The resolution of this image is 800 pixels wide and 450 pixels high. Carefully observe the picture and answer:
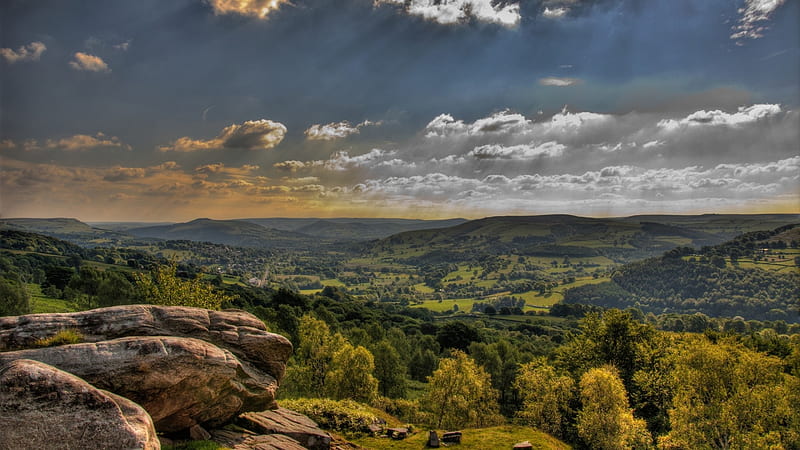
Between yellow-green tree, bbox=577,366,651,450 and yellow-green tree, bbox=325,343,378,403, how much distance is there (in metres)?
26.5

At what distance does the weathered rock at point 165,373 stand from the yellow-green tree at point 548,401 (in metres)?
36.7

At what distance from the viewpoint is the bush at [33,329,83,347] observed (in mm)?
18812

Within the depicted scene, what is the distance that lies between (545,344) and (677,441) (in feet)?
369

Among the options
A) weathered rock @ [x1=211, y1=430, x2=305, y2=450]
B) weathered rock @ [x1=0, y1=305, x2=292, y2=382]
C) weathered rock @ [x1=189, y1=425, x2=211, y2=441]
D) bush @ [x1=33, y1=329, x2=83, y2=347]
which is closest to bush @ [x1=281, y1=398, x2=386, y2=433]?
weathered rock @ [x1=0, y1=305, x2=292, y2=382]

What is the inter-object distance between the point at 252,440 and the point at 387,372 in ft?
160

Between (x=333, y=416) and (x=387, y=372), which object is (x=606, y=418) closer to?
(x=333, y=416)

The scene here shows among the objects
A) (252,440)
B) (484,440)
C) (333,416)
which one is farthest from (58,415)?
(484,440)

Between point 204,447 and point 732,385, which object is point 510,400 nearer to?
point 732,385

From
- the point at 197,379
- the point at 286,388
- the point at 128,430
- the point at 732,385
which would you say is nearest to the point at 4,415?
the point at 128,430

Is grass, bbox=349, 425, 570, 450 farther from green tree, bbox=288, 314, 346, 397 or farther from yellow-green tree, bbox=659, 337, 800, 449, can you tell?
green tree, bbox=288, 314, 346, 397

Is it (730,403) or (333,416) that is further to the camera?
(730,403)

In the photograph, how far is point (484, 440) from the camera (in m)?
35.1

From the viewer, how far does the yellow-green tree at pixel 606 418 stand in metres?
38.8

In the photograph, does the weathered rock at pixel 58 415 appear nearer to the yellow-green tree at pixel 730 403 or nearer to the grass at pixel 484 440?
the grass at pixel 484 440
